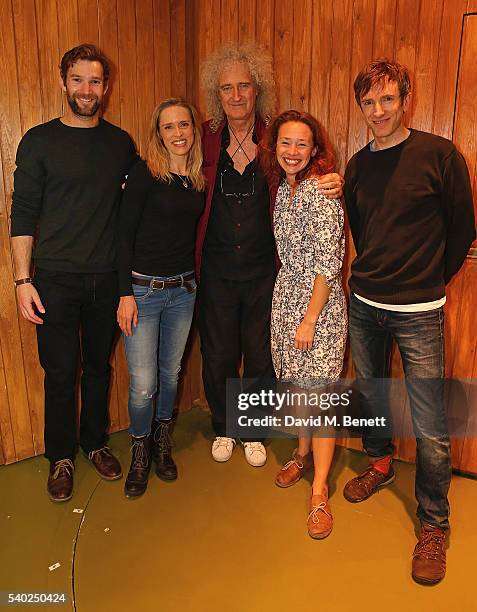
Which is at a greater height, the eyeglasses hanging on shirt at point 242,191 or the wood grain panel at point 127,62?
the wood grain panel at point 127,62

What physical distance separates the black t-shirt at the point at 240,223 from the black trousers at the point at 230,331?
0.07 m

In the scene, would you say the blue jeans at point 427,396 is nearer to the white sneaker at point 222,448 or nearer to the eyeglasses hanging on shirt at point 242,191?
the eyeglasses hanging on shirt at point 242,191

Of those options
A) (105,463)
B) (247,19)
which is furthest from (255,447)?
(247,19)

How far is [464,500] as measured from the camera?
2.37 m

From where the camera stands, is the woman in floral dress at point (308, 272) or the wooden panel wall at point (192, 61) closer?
the woman in floral dress at point (308, 272)

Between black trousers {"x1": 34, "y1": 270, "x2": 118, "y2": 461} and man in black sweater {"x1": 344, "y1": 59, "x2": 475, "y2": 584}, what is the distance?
1.06 meters

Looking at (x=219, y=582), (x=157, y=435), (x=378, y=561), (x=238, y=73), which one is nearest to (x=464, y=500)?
(x=378, y=561)

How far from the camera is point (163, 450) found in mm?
2547

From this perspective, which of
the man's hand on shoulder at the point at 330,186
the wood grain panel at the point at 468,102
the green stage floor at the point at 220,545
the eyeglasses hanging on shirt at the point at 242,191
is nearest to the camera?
the green stage floor at the point at 220,545

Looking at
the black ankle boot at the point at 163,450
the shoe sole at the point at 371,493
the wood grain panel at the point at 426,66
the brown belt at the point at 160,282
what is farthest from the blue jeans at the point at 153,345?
the wood grain panel at the point at 426,66

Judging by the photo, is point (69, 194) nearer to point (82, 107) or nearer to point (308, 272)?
point (82, 107)

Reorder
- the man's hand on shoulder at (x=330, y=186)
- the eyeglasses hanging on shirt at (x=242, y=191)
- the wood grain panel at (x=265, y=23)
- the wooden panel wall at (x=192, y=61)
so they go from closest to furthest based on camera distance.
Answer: the man's hand on shoulder at (x=330, y=186), the wooden panel wall at (x=192, y=61), the eyeglasses hanging on shirt at (x=242, y=191), the wood grain panel at (x=265, y=23)

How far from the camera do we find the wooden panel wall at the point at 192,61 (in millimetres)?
2236

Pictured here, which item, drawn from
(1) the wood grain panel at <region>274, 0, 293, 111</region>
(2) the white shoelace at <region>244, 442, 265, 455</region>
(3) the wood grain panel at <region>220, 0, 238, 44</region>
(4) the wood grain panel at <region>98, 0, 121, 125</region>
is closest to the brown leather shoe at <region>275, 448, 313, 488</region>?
(2) the white shoelace at <region>244, 442, 265, 455</region>
